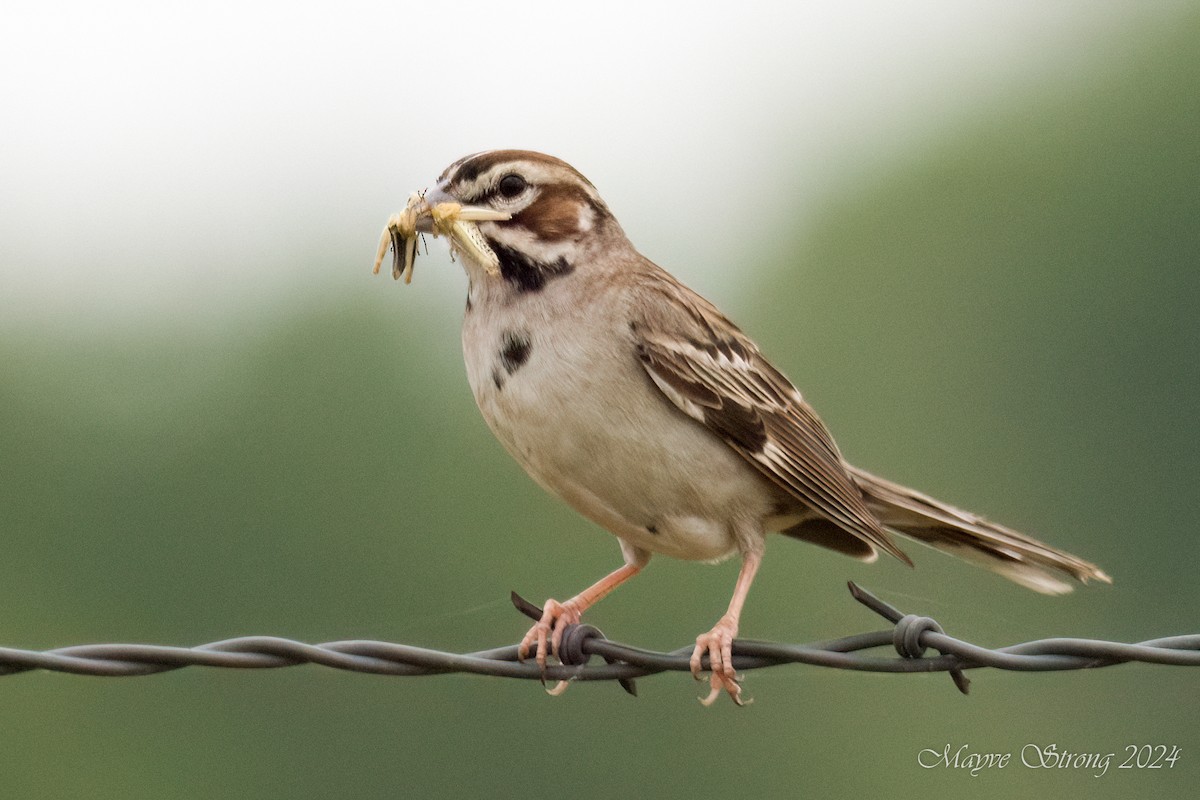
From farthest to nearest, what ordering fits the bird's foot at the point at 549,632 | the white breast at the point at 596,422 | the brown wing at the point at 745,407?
the brown wing at the point at 745,407, the white breast at the point at 596,422, the bird's foot at the point at 549,632

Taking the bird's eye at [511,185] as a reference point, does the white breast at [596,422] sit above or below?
below

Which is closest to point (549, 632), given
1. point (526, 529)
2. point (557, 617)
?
point (557, 617)

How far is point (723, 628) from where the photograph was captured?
540 cm

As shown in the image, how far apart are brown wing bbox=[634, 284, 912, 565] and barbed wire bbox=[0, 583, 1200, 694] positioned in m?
1.10

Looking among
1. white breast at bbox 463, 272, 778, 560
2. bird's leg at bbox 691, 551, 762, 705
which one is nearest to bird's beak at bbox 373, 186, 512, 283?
white breast at bbox 463, 272, 778, 560

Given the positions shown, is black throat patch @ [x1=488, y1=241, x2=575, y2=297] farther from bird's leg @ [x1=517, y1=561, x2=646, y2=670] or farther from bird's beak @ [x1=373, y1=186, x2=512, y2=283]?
bird's leg @ [x1=517, y1=561, x2=646, y2=670]

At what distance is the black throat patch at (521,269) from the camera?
5.75 metres

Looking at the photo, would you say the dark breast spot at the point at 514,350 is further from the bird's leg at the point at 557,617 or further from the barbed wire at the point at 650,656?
the barbed wire at the point at 650,656

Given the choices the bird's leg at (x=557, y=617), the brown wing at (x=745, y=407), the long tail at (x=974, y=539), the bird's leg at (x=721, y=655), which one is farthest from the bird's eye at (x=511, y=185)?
the long tail at (x=974, y=539)

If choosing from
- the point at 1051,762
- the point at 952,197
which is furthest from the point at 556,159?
the point at 952,197

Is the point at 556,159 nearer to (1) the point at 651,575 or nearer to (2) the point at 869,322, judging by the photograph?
(1) the point at 651,575

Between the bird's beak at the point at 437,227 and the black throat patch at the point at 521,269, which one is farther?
the black throat patch at the point at 521,269

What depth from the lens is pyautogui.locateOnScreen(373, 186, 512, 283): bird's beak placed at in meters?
5.50

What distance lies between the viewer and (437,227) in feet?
18.3
